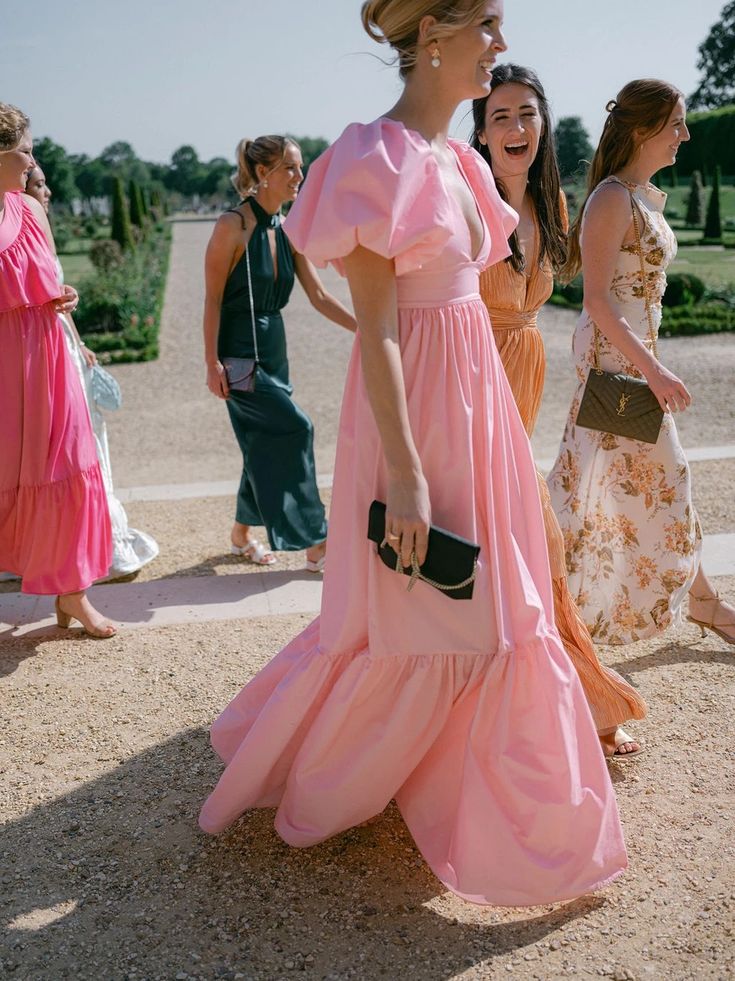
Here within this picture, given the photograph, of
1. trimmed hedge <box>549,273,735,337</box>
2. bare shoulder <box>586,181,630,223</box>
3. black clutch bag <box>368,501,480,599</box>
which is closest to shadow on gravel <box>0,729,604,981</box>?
black clutch bag <box>368,501,480,599</box>

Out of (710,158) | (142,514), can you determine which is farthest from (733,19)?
(142,514)

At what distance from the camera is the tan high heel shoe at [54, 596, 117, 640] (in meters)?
4.23

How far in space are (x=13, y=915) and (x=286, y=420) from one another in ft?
9.44

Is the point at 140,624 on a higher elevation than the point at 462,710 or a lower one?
lower

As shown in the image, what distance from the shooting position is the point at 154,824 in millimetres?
2852

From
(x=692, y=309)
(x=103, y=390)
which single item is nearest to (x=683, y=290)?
(x=692, y=309)

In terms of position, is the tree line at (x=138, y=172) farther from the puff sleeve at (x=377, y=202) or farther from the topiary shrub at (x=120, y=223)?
the puff sleeve at (x=377, y=202)

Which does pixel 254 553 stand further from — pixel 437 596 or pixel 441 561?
pixel 441 561

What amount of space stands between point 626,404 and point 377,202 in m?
1.67

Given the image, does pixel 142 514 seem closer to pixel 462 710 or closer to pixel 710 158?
pixel 462 710

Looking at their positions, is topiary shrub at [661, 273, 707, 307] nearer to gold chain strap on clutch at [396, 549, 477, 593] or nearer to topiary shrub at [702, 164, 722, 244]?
topiary shrub at [702, 164, 722, 244]

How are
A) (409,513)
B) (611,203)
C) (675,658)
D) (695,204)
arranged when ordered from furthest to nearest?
(695,204) → (675,658) → (611,203) → (409,513)

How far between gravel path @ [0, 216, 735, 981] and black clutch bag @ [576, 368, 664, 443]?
927 millimetres

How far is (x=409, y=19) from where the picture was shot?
84.7 inches
